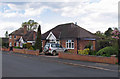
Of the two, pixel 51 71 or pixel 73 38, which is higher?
pixel 73 38

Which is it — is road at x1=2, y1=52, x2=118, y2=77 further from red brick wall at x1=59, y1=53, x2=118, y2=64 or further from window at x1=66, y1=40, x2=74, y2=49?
window at x1=66, y1=40, x2=74, y2=49

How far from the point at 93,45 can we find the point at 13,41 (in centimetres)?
3608

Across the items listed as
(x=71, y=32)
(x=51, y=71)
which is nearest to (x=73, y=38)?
(x=71, y=32)

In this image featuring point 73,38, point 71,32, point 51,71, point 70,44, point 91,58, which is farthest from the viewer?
point 71,32

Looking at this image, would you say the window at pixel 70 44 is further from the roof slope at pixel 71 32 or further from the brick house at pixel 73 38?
the roof slope at pixel 71 32

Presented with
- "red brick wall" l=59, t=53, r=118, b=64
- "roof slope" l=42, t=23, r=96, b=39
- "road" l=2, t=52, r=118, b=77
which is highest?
"roof slope" l=42, t=23, r=96, b=39

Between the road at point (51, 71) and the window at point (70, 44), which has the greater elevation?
the window at point (70, 44)

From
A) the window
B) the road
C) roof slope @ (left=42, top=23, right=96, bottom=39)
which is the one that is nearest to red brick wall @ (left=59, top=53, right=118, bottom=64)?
the road

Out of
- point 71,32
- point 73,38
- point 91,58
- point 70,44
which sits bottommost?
point 91,58

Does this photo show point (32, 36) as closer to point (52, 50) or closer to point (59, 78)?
point (52, 50)

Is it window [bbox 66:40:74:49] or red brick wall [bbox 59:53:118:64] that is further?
window [bbox 66:40:74:49]

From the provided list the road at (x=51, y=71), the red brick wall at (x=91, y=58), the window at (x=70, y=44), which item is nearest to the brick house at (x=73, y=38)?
the window at (x=70, y=44)

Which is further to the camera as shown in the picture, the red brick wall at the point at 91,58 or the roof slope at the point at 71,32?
the roof slope at the point at 71,32

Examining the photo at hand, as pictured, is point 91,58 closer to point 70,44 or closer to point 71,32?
point 70,44
